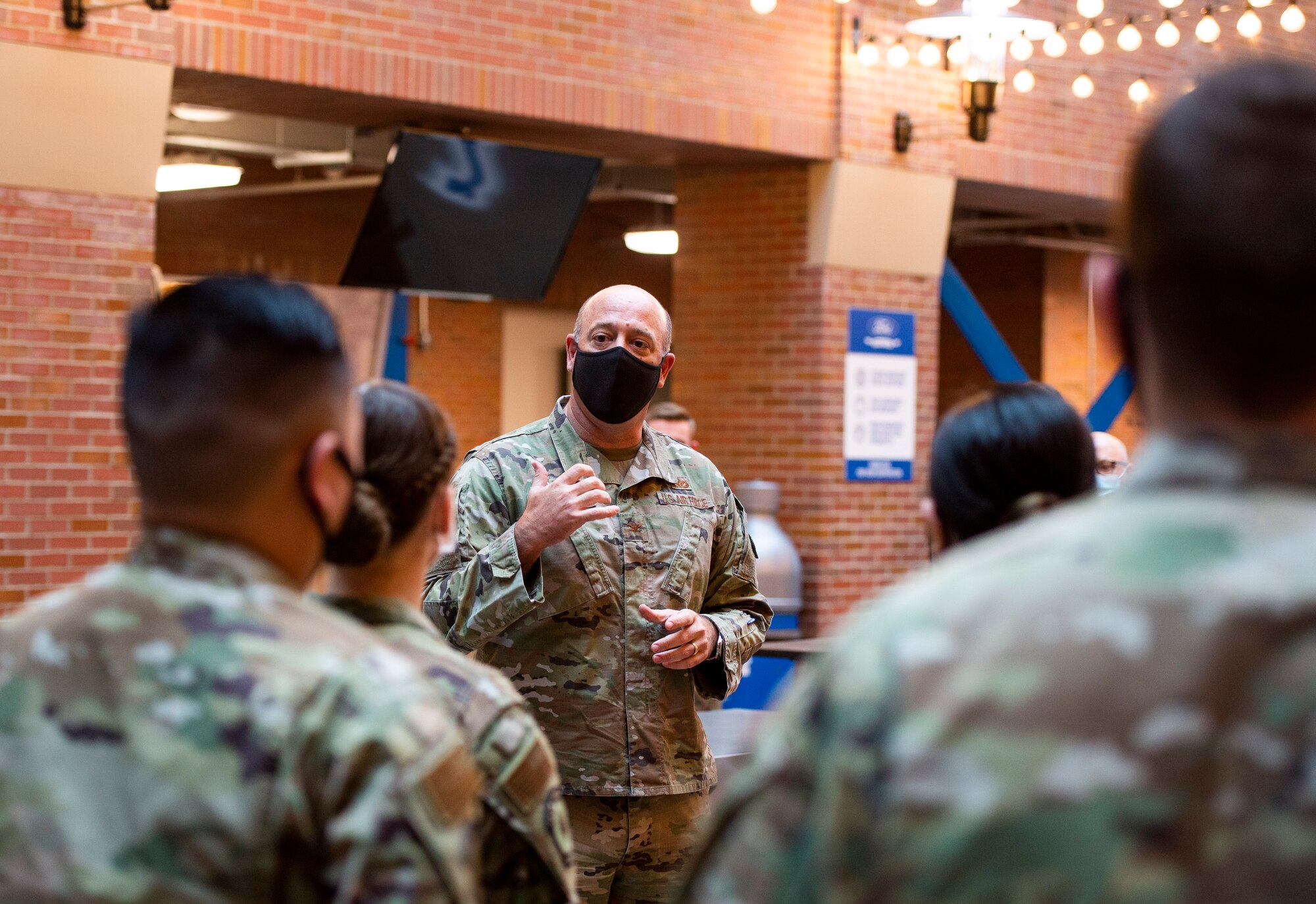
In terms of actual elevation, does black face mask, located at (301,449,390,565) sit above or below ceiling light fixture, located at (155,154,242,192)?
below

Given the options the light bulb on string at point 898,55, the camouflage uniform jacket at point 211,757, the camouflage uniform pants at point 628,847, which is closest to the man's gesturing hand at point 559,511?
the camouflage uniform pants at point 628,847

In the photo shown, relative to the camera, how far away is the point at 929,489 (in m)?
2.04

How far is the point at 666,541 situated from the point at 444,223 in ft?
16.7

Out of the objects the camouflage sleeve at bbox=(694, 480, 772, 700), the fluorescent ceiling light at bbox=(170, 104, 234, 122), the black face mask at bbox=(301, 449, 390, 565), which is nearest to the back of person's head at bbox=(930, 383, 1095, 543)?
the black face mask at bbox=(301, 449, 390, 565)

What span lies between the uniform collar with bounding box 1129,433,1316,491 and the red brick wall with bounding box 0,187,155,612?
6.05m

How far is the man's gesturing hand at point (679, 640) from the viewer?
328 cm

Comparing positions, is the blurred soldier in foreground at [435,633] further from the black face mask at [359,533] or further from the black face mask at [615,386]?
the black face mask at [615,386]

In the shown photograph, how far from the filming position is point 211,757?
1412 mm

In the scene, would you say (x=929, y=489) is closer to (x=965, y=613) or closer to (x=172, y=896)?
(x=965, y=613)

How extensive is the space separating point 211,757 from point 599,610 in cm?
197

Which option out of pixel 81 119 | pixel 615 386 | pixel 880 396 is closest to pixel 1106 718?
pixel 615 386

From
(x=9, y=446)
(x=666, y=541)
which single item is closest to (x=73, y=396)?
(x=9, y=446)

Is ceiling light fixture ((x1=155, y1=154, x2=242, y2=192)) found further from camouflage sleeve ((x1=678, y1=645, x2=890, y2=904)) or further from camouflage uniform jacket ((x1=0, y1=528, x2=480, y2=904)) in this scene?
camouflage sleeve ((x1=678, y1=645, x2=890, y2=904))

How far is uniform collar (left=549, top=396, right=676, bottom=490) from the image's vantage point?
11.6 feet
